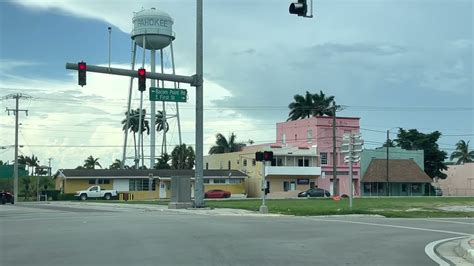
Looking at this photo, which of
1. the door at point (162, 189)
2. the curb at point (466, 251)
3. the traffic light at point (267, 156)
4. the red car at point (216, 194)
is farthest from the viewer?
the door at point (162, 189)

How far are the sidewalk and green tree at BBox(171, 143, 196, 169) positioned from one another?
70113 mm

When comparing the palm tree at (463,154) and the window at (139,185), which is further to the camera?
the palm tree at (463,154)

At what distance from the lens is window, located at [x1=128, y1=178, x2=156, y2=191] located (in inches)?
2980

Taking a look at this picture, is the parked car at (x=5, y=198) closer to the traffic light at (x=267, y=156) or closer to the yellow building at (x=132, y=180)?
the yellow building at (x=132, y=180)

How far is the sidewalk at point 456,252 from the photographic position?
12273 millimetres

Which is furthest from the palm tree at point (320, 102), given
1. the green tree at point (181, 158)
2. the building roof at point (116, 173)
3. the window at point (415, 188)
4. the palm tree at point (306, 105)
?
the building roof at point (116, 173)

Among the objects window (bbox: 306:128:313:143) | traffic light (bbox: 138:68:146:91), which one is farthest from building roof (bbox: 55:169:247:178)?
traffic light (bbox: 138:68:146:91)

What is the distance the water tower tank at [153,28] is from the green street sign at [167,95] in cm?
3505

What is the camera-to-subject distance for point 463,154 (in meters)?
128

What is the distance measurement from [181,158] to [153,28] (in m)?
24.1

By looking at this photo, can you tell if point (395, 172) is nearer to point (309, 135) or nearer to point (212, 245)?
point (309, 135)

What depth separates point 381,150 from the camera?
3509 inches

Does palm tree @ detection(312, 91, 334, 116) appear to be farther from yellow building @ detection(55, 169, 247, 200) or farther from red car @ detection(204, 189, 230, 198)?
red car @ detection(204, 189, 230, 198)

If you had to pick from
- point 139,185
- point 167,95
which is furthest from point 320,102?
point 167,95
